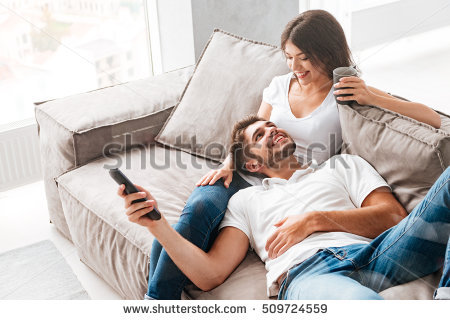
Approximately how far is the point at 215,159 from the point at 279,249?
0.65 meters

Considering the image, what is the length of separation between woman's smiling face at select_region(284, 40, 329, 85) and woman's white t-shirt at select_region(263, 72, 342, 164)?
0.07 meters

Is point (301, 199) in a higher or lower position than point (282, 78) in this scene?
lower

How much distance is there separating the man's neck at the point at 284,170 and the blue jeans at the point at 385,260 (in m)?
0.33

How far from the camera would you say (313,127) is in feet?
5.23

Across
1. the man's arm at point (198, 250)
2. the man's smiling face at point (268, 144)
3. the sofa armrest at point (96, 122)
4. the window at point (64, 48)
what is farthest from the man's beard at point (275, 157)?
the window at point (64, 48)

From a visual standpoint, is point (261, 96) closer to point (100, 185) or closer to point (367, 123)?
point (367, 123)

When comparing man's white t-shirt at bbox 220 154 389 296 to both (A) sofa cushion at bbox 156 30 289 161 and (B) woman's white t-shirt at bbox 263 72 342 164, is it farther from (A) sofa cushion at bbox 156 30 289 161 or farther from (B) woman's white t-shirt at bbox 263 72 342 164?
(A) sofa cushion at bbox 156 30 289 161

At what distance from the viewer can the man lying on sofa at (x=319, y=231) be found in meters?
1.10

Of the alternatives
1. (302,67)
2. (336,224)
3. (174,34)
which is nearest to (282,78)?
(302,67)

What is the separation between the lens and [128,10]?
110 inches

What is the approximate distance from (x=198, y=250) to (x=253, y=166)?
1.16ft

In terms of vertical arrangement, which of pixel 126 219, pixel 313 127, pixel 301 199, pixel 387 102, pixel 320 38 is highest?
pixel 320 38

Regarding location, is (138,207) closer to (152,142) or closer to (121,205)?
(121,205)
